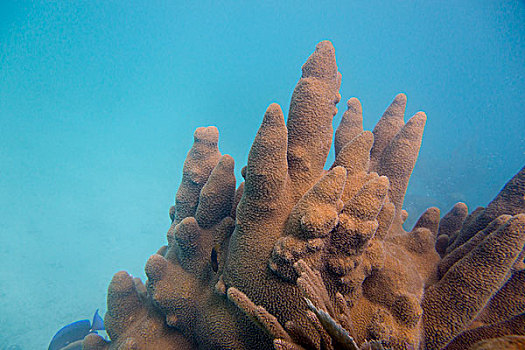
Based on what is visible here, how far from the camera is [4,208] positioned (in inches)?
1304

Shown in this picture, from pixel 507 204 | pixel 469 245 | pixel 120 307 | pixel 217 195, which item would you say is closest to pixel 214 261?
pixel 217 195

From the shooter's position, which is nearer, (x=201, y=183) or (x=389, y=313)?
(x=389, y=313)

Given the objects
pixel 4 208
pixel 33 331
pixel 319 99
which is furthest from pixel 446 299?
pixel 4 208

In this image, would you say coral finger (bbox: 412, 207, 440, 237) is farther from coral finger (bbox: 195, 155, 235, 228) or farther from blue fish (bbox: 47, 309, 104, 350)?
blue fish (bbox: 47, 309, 104, 350)

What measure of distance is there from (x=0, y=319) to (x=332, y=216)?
2785cm

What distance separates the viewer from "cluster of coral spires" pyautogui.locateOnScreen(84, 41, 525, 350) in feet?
5.55

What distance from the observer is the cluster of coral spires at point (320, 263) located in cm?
169

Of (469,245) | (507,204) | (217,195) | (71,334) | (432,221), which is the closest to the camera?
(469,245)

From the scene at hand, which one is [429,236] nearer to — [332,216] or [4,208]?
[332,216]

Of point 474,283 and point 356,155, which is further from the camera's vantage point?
point 356,155

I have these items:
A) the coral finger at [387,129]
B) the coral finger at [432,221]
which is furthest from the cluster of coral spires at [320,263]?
the coral finger at [432,221]

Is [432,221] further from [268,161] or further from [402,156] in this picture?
[268,161]

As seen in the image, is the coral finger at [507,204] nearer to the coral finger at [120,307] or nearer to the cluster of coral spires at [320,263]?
the cluster of coral spires at [320,263]

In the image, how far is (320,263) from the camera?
1.79 m
